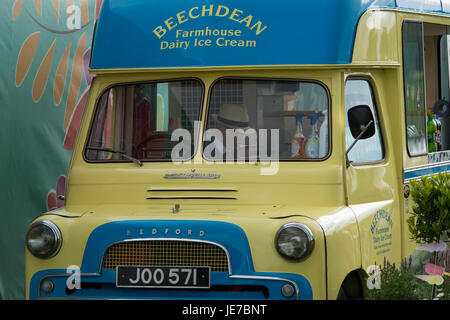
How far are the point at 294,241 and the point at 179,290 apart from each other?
0.82 m

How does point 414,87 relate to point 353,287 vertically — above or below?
above

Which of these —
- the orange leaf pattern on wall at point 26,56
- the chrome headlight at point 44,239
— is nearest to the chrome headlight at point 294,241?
the chrome headlight at point 44,239

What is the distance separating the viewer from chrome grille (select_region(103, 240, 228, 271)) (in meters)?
5.78

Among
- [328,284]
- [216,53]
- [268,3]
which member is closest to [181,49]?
[216,53]

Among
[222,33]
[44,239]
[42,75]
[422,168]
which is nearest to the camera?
[44,239]

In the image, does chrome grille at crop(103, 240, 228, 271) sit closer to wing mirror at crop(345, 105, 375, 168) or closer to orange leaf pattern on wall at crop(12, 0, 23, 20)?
wing mirror at crop(345, 105, 375, 168)

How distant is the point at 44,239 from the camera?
604cm

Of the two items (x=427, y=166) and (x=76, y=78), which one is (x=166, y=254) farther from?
(x=76, y=78)

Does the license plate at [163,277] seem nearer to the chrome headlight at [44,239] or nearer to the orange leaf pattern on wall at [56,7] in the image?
the chrome headlight at [44,239]

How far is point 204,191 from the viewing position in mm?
6379

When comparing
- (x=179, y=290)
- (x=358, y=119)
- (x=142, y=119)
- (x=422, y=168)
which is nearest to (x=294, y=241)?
(x=179, y=290)

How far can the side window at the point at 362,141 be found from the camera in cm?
651

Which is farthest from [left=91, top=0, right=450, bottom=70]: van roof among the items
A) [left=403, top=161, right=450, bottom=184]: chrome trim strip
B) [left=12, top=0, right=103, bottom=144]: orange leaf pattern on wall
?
[left=12, top=0, right=103, bottom=144]: orange leaf pattern on wall

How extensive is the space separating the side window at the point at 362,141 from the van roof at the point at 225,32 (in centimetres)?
28
